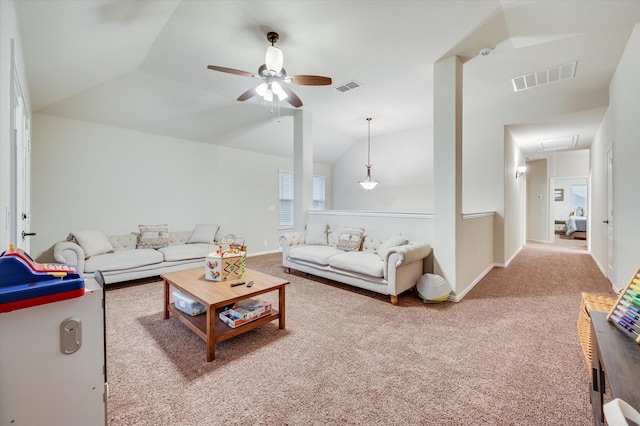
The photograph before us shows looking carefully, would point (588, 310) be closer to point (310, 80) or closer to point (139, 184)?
point (310, 80)

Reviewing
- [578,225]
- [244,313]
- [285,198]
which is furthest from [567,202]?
[244,313]

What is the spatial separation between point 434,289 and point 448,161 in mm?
1603

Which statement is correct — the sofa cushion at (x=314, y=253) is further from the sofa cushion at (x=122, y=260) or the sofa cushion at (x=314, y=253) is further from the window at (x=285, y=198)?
the window at (x=285, y=198)

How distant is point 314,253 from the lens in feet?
13.7

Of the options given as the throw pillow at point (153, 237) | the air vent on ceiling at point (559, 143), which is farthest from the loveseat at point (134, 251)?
the air vent on ceiling at point (559, 143)

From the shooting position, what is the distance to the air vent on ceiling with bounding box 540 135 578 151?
19.7ft

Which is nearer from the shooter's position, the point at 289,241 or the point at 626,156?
the point at 626,156

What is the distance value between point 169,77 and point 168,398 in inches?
160

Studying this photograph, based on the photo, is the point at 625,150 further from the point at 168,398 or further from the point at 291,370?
the point at 168,398

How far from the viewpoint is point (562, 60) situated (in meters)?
3.35

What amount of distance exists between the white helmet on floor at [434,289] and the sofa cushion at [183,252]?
3563mm

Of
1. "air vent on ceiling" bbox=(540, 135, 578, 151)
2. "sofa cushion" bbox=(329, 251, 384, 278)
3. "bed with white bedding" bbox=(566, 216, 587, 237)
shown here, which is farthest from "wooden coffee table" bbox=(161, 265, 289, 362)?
"bed with white bedding" bbox=(566, 216, 587, 237)

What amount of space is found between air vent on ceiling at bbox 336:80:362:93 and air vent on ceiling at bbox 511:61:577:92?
223cm

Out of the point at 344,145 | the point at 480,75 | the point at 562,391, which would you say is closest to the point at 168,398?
the point at 562,391
